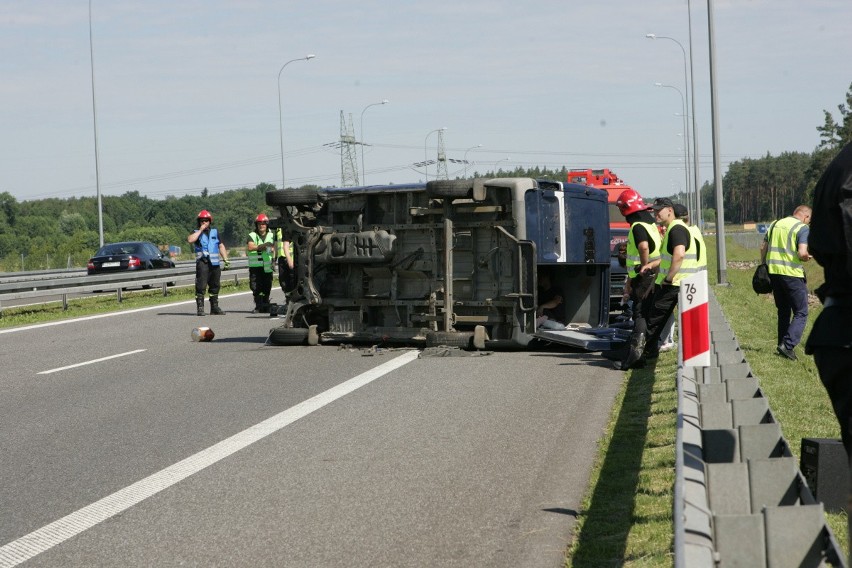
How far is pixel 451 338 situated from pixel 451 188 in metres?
1.80

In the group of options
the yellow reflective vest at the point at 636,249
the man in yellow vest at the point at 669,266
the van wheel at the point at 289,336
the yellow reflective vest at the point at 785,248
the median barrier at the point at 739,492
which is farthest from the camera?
the van wheel at the point at 289,336

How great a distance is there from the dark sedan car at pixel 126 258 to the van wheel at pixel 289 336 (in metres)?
20.5

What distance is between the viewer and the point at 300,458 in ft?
26.2

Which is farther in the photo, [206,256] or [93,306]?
[93,306]

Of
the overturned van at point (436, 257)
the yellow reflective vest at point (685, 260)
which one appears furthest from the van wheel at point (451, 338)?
the yellow reflective vest at point (685, 260)

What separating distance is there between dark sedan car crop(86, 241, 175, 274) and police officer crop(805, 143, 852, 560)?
32390 mm

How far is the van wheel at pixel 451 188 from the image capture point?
14.1 m

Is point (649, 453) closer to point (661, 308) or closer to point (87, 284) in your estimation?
point (661, 308)

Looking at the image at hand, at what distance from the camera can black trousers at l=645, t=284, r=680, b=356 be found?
40.6 ft

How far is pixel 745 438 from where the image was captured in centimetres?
574

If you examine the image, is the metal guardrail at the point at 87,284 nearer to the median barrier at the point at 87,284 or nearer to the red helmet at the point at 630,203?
the median barrier at the point at 87,284

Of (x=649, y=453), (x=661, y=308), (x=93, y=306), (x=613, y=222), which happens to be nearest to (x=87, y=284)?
(x=93, y=306)

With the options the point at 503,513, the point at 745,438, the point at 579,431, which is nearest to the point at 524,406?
the point at 579,431

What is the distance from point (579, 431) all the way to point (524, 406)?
1246 millimetres
